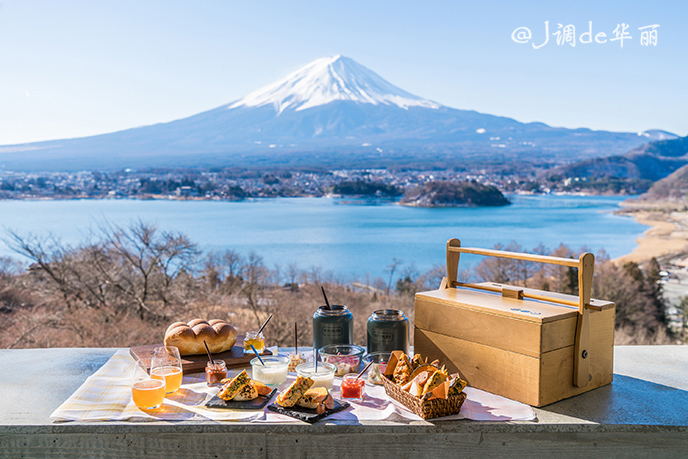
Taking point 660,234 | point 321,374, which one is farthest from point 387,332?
point 660,234

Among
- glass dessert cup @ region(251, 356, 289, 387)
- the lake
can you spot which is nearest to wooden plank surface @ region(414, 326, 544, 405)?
glass dessert cup @ region(251, 356, 289, 387)

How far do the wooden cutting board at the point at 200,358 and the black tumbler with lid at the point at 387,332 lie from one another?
408 mm

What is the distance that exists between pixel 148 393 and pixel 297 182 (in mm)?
42450

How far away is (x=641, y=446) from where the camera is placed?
1.85 m

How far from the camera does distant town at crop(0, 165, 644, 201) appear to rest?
40.2 m

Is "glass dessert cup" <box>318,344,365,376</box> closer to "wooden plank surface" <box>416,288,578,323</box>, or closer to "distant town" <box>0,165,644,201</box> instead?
"wooden plank surface" <box>416,288,578,323</box>

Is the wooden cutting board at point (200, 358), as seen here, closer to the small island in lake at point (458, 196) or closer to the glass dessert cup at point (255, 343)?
the glass dessert cup at point (255, 343)

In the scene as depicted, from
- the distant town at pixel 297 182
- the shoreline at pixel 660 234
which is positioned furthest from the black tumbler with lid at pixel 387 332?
the distant town at pixel 297 182

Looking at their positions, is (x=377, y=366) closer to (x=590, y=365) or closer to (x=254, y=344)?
(x=254, y=344)

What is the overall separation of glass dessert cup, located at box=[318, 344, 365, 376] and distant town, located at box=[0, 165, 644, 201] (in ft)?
124

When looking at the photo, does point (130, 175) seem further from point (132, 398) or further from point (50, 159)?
point (132, 398)

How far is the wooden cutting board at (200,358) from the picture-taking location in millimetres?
2215

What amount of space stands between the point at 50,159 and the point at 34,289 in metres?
37.6

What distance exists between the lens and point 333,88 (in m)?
72.2
